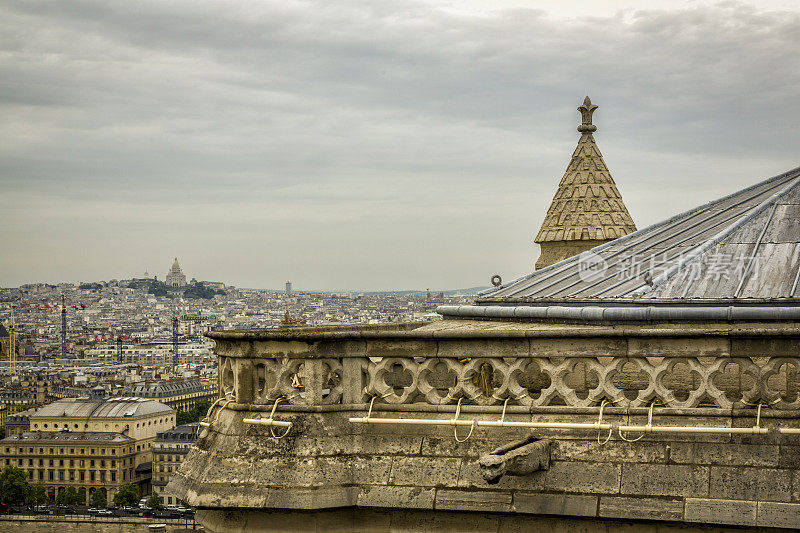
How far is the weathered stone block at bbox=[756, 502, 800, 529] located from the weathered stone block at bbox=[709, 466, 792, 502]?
5cm

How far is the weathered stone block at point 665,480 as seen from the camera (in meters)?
6.57

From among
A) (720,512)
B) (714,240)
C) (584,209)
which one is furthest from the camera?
(584,209)

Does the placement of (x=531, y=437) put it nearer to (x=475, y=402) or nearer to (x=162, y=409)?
(x=475, y=402)

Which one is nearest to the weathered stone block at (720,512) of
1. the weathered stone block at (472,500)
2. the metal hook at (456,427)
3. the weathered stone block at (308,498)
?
the weathered stone block at (472,500)

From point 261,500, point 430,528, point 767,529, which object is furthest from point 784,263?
point 261,500

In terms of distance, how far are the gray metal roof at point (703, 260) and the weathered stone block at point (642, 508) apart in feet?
6.12

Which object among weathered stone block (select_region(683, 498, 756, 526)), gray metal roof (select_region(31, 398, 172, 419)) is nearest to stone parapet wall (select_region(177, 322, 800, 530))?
weathered stone block (select_region(683, 498, 756, 526))

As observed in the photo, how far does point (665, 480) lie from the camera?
6.63 m

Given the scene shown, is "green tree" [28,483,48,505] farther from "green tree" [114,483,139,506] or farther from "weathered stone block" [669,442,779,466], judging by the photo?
"weathered stone block" [669,442,779,466]

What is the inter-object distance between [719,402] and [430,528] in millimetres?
1840

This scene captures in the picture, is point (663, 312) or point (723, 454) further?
point (663, 312)

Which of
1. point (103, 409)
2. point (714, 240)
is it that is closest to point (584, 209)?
point (714, 240)

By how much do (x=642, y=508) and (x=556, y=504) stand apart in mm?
486

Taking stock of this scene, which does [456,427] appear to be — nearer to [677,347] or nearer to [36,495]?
[677,347]
